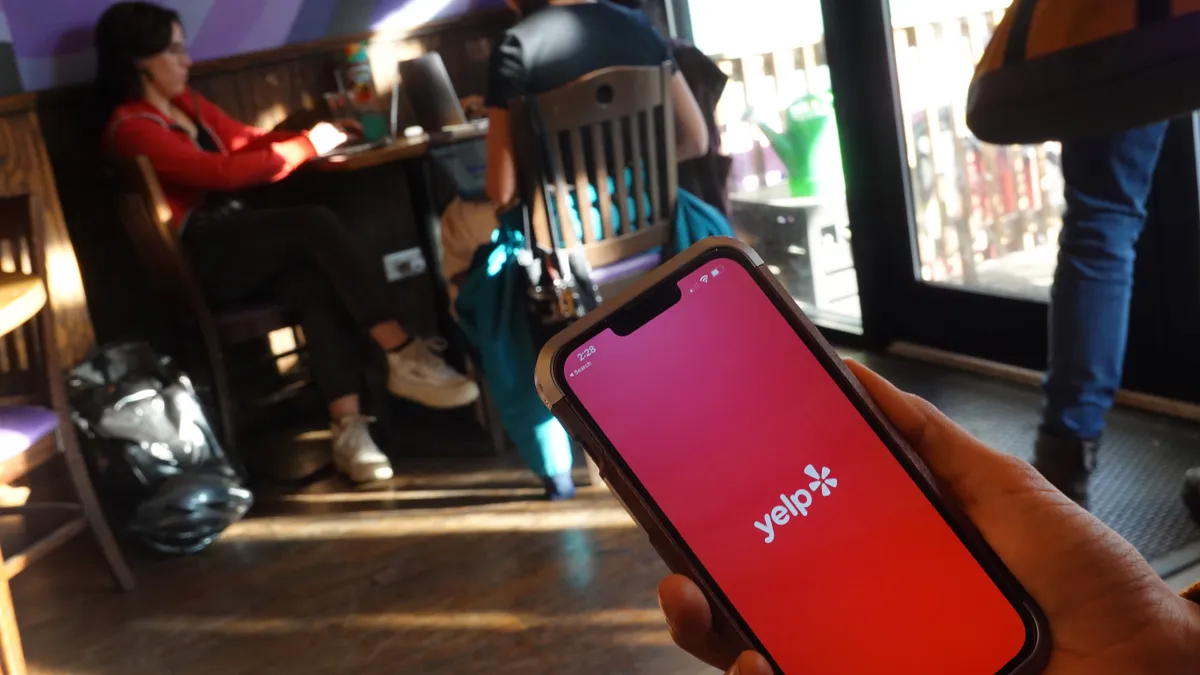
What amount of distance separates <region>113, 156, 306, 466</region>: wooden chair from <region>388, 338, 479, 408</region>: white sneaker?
29 centimetres

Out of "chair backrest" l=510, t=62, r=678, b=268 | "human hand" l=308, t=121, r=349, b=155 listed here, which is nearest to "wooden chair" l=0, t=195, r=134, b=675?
"human hand" l=308, t=121, r=349, b=155

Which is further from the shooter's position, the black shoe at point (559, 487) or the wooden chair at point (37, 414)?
the black shoe at point (559, 487)

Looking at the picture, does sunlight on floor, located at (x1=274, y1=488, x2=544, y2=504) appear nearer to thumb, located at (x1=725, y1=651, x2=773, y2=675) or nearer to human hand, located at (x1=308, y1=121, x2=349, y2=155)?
human hand, located at (x1=308, y1=121, x2=349, y2=155)

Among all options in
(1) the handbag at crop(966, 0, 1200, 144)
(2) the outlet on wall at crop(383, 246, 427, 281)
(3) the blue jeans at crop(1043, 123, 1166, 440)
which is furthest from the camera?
(2) the outlet on wall at crop(383, 246, 427, 281)

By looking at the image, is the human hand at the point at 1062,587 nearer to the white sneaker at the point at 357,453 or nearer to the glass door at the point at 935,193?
the glass door at the point at 935,193

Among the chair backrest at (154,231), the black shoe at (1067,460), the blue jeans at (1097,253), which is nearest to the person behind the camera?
the blue jeans at (1097,253)

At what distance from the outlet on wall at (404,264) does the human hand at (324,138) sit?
519 millimetres

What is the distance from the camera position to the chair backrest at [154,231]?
221 cm

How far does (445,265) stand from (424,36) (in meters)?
1.30

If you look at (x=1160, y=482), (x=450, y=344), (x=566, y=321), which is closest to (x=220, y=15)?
(x=450, y=344)

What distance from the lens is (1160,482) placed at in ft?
5.51

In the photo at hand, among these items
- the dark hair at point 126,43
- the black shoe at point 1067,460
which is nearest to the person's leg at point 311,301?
the dark hair at point 126,43

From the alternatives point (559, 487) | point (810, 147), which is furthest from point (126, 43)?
point (810, 147)

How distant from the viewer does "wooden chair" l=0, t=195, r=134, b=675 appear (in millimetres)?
1793
